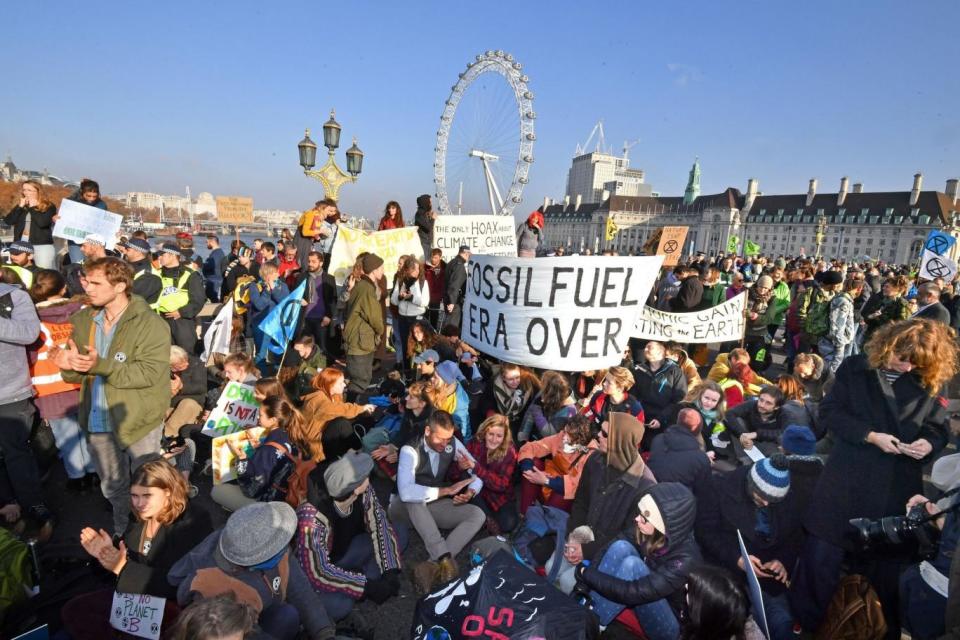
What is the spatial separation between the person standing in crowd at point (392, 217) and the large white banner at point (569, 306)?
14.7 ft

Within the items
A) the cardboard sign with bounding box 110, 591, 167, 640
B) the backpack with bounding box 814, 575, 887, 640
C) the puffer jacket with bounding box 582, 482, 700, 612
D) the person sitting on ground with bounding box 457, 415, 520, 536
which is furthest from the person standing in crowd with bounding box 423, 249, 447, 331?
the backpack with bounding box 814, 575, 887, 640

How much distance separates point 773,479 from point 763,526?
0.38 meters

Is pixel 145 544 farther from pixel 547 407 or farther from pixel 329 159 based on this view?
pixel 329 159

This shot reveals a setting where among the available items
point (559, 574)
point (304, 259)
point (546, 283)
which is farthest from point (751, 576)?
point (304, 259)

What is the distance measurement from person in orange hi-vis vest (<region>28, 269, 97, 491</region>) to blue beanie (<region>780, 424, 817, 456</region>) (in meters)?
5.62

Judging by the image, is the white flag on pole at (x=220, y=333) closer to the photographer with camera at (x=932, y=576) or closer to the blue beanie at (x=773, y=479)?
the blue beanie at (x=773, y=479)

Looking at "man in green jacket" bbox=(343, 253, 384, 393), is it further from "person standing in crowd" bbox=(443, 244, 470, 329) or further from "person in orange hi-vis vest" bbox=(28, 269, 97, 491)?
"person in orange hi-vis vest" bbox=(28, 269, 97, 491)

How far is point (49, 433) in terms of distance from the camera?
4.28m

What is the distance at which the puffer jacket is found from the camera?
2.66m

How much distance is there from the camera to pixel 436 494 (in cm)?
365

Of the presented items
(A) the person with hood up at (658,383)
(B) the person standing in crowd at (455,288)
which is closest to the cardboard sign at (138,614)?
(A) the person with hood up at (658,383)

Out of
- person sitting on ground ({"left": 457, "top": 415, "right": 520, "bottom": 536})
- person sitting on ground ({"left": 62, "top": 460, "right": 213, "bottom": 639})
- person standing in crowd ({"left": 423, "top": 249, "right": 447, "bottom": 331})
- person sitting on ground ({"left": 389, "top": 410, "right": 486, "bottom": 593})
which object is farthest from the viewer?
person standing in crowd ({"left": 423, "top": 249, "right": 447, "bottom": 331})

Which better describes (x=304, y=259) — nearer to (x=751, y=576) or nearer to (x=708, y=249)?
(x=751, y=576)

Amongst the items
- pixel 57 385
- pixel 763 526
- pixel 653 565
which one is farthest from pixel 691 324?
pixel 57 385
